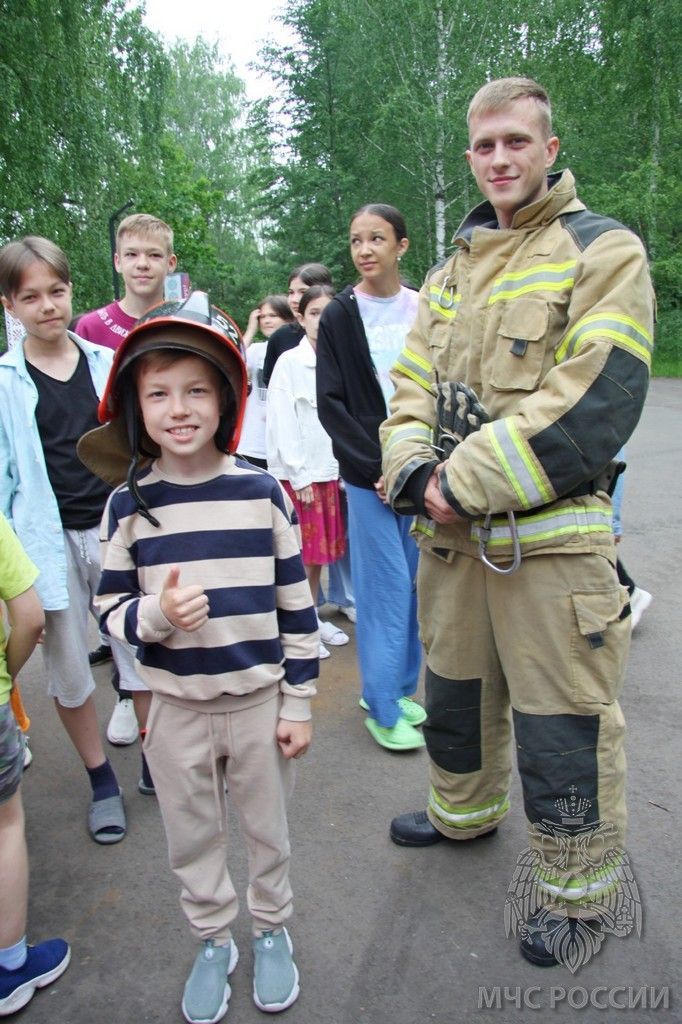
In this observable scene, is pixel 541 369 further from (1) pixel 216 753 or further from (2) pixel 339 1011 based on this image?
(2) pixel 339 1011

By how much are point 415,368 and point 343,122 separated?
1057 inches

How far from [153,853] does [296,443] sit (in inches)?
90.2

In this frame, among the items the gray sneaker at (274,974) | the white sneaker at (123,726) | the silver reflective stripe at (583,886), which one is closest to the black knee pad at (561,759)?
the silver reflective stripe at (583,886)

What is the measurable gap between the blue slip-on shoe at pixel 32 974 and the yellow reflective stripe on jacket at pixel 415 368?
2.04 metres

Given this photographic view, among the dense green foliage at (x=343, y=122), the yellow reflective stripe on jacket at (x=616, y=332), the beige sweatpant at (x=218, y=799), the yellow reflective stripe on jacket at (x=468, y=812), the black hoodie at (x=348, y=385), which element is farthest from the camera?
the dense green foliage at (x=343, y=122)

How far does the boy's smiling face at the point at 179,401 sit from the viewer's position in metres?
2.01

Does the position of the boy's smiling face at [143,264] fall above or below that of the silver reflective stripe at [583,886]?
above

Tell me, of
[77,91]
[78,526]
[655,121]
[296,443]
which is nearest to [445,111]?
[655,121]

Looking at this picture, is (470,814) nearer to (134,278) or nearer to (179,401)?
(179,401)

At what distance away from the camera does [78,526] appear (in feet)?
10.1

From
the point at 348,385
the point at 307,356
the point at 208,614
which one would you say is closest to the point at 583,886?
the point at 208,614

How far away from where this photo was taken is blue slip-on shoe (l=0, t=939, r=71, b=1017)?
7.37 ft

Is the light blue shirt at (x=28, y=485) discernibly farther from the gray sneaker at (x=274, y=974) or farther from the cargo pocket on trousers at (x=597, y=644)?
the cargo pocket on trousers at (x=597, y=644)

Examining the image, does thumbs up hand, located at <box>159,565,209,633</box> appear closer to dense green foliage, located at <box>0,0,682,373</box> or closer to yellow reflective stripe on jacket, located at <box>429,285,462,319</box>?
yellow reflective stripe on jacket, located at <box>429,285,462,319</box>
